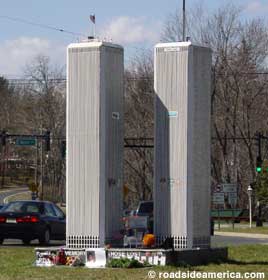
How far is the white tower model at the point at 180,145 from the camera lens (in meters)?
18.7

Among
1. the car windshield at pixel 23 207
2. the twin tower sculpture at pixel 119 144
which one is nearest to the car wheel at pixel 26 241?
the car windshield at pixel 23 207

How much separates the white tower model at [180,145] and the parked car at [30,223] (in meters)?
9.67

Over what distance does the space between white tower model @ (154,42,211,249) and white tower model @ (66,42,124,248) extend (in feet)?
3.36

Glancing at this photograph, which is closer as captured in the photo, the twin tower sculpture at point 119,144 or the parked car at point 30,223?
the twin tower sculpture at point 119,144

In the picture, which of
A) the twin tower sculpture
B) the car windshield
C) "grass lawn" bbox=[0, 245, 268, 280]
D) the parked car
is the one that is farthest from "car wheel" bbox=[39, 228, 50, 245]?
the twin tower sculpture

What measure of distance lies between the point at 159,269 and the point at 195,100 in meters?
4.06

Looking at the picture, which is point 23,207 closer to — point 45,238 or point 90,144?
point 45,238

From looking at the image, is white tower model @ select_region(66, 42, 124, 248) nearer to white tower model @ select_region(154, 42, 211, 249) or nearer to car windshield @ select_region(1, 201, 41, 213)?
white tower model @ select_region(154, 42, 211, 249)

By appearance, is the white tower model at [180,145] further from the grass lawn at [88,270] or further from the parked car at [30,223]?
the parked car at [30,223]

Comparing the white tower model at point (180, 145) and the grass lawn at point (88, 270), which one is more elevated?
the white tower model at point (180, 145)

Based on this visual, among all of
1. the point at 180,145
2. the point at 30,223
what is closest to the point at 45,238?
the point at 30,223

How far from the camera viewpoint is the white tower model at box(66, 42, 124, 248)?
1842 cm

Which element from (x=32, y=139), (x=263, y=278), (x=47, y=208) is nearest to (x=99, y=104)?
(x=263, y=278)

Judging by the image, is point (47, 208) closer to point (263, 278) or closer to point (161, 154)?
point (161, 154)
